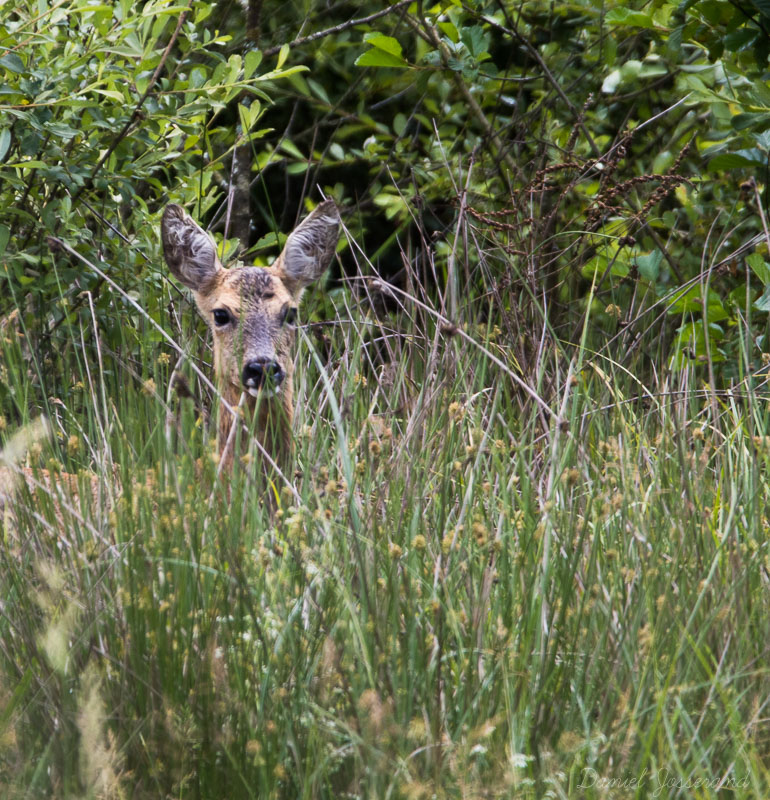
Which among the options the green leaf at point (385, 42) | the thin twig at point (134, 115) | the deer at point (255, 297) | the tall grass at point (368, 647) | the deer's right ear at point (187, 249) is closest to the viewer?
the tall grass at point (368, 647)

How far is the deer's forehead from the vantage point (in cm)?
487

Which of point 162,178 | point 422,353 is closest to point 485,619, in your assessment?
point 422,353

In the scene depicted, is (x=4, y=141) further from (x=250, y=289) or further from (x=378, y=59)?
(x=378, y=59)

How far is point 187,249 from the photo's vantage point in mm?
Result: 4930

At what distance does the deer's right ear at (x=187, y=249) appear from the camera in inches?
189

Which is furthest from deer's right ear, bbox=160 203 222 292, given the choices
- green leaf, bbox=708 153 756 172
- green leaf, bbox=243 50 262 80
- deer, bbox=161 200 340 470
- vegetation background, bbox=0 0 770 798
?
green leaf, bbox=708 153 756 172

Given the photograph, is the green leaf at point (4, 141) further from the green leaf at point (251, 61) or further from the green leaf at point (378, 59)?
the green leaf at point (378, 59)

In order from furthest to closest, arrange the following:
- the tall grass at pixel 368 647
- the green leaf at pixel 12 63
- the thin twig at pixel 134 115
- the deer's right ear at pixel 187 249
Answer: the deer's right ear at pixel 187 249
the thin twig at pixel 134 115
the green leaf at pixel 12 63
the tall grass at pixel 368 647

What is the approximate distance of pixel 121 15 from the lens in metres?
4.26

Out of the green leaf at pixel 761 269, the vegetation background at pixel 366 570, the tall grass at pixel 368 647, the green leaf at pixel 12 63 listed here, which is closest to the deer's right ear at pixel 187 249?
the vegetation background at pixel 366 570

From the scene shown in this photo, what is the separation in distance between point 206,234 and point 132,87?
2.28 feet

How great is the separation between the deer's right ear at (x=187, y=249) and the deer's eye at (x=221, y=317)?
256mm

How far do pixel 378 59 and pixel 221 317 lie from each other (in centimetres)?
140

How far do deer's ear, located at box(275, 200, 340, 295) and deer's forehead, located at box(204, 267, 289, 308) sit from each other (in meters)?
0.16
